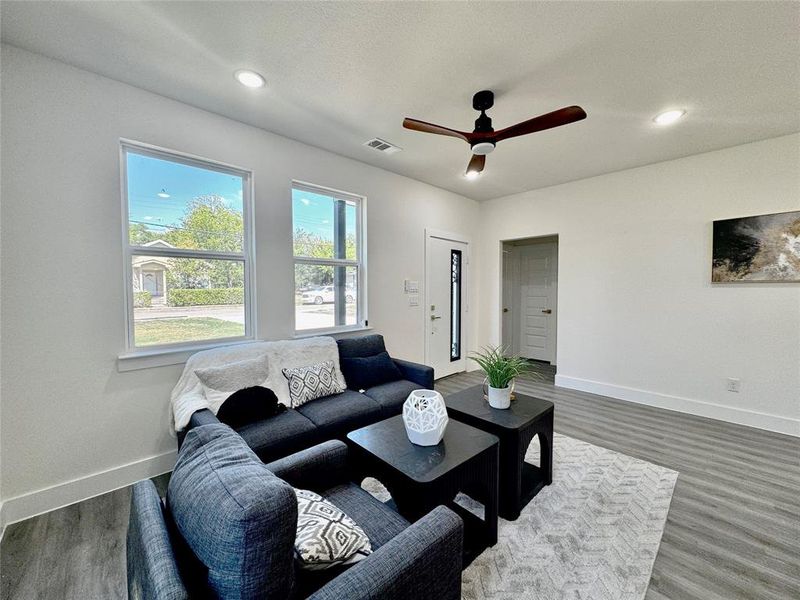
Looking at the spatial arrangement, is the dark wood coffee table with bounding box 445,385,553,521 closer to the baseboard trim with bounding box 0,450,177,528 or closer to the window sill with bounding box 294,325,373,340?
the window sill with bounding box 294,325,373,340

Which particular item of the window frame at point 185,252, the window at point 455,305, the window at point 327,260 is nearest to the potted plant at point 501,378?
the window at point 327,260

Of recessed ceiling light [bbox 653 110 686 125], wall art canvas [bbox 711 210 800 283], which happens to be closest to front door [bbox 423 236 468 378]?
recessed ceiling light [bbox 653 110 686 125]

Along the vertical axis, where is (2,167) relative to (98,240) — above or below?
Result: above

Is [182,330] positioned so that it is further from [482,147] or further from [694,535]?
[694,535]

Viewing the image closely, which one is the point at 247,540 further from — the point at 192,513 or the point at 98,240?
the point at 98,240

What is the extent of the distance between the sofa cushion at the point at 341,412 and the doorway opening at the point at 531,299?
354cm

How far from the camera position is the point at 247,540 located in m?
0.70

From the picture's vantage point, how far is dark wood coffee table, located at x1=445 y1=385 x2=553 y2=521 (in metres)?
1.88

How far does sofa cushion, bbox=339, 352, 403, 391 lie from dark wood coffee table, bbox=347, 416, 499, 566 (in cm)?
103

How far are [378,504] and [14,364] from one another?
2.27 metres

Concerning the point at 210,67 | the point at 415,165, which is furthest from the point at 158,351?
the point at 415,165

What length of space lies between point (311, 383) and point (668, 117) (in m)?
3.60

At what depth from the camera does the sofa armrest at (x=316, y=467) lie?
138 centimetres

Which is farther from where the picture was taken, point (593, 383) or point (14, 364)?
point (593, 383)
